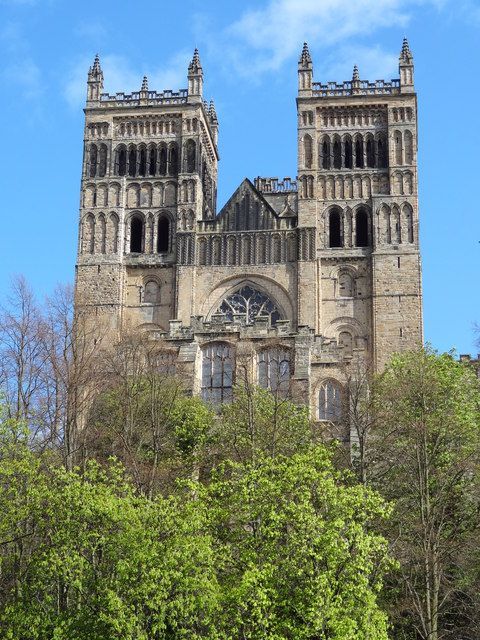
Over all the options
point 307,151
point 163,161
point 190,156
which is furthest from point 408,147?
point 163,161

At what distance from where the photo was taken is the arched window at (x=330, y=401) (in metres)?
53.7

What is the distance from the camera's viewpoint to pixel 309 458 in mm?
31906

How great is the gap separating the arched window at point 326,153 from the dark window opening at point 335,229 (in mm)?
3334

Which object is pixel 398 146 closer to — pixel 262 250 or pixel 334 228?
pixel 334 228

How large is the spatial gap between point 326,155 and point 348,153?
1.44 meters

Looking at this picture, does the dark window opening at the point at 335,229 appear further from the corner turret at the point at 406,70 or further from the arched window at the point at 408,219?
the corner turret at the point at 406,70

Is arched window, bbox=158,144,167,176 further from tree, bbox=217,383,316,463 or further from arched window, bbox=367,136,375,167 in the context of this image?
tree, bbox=217,383,316,463

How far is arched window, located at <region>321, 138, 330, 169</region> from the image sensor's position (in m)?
72.9

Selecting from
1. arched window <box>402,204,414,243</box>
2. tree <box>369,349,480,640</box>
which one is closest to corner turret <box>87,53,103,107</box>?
arched window <box>402,204,414,243</box>

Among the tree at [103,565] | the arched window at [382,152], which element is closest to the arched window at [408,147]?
the arched window at [382,152]

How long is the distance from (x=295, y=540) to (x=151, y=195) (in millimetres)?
46774

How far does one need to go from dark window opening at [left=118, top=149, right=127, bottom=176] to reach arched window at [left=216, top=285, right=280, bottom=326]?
37.8ft

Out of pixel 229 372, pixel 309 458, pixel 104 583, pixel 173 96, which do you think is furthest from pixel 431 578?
pixel 173 96

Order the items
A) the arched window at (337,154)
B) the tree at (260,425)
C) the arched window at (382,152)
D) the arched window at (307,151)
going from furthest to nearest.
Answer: the arched window at (337,154)
the arched window at (307,151)
the arched window at (382,152)
the tree at (260,425)
